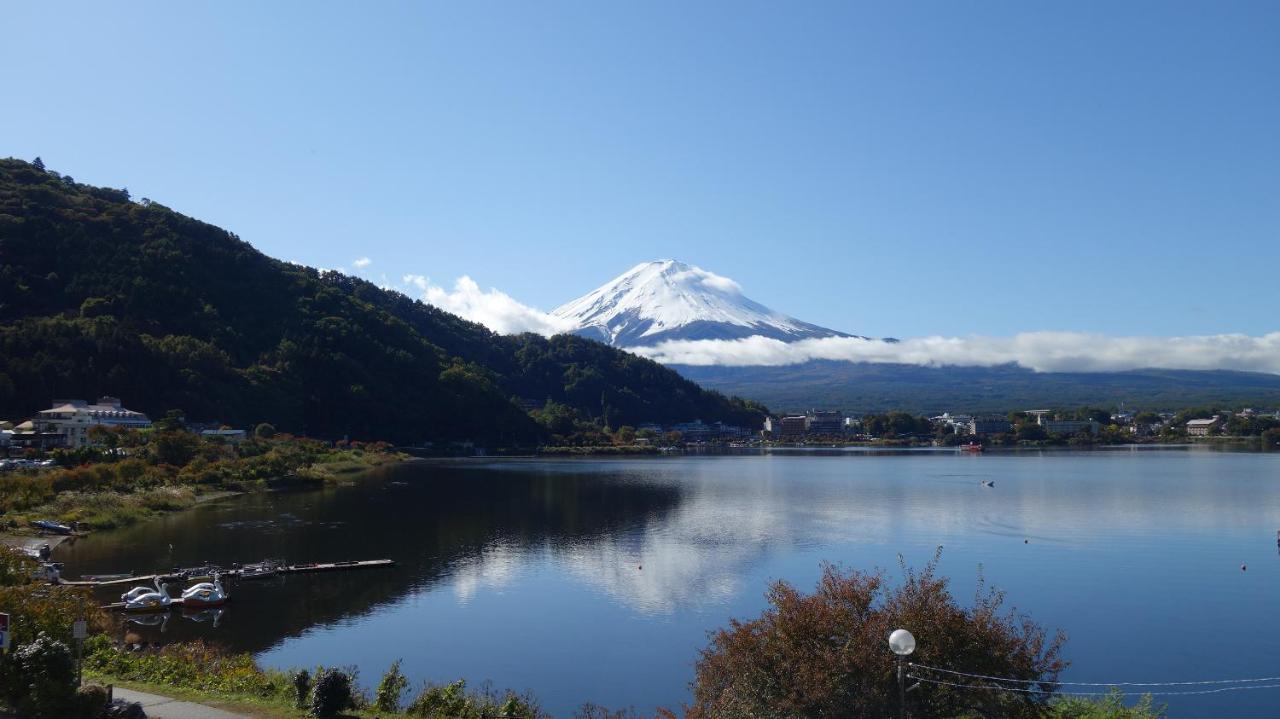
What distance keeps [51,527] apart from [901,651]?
32083 millimetres

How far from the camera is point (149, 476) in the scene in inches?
1678

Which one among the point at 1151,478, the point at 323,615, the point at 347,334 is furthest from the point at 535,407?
the point at 323,615

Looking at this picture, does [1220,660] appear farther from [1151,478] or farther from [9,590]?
[1151,478]

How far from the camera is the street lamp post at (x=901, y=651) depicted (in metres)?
8.94

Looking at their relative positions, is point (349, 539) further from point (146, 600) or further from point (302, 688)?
point (302, 688)

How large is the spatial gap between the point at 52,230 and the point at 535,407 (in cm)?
7083

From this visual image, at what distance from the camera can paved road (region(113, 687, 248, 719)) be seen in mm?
10969

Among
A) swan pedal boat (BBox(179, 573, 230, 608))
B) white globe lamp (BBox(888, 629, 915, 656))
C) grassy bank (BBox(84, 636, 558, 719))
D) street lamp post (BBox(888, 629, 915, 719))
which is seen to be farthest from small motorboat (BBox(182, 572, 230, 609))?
white globe lamp (BBox(888, 629, 915, 656))

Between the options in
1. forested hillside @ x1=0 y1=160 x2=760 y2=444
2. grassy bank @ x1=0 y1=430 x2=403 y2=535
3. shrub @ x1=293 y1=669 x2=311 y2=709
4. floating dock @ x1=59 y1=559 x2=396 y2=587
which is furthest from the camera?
forested hillside @ x1=0 y1=160 x2=760 y2=444

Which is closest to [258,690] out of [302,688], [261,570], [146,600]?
[302,688]

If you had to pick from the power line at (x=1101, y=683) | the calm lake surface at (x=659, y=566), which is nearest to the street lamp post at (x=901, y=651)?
the power line at (x=1101, y=683)

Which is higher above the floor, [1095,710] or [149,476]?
[149,476]

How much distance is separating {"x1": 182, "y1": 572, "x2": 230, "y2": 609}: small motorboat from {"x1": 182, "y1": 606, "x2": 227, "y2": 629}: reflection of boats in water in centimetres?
15

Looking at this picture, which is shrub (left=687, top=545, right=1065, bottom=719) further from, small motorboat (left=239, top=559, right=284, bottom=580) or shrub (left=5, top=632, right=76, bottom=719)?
small motorboat (left=239, top=559, right=284, bottom=580)
